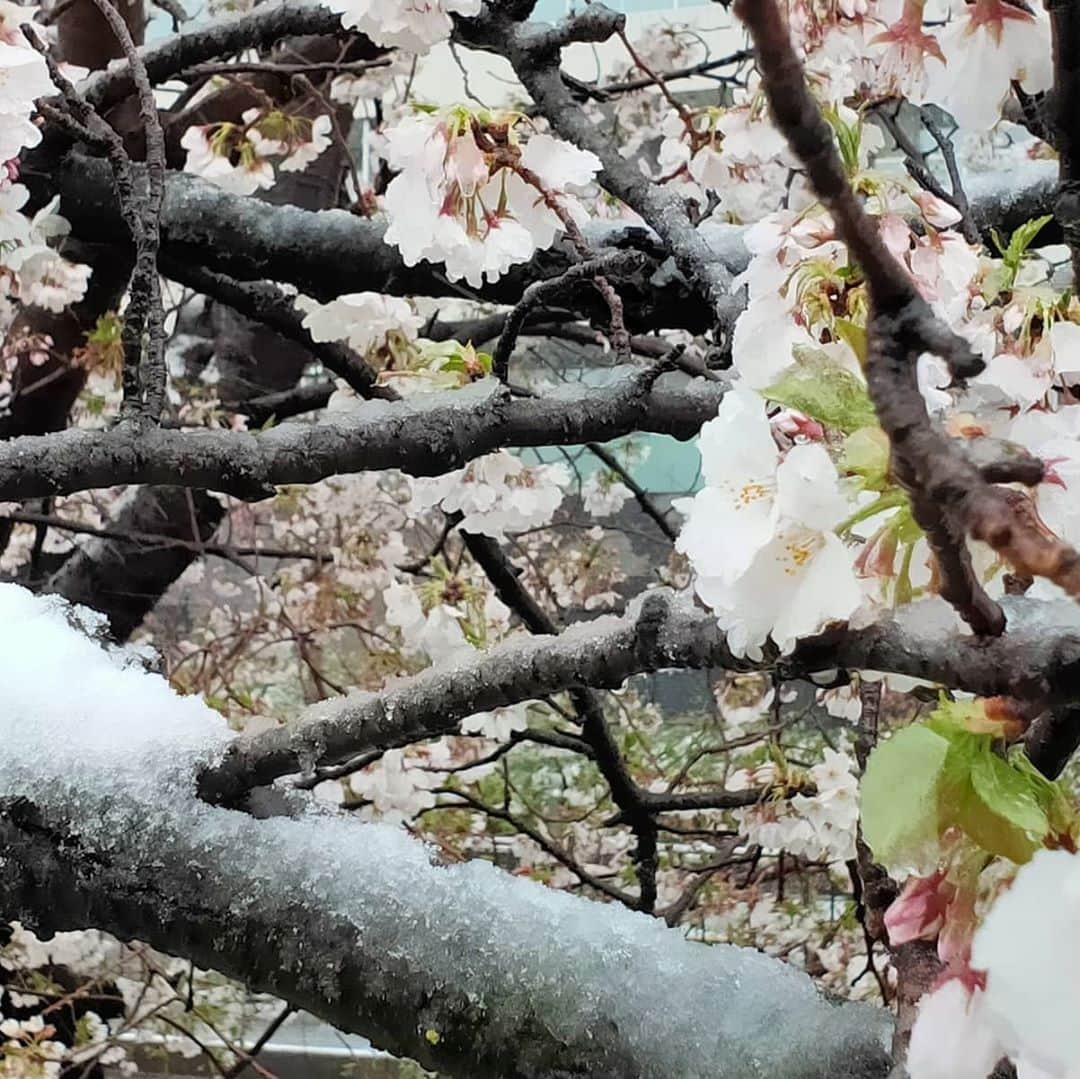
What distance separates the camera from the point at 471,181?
67 cm

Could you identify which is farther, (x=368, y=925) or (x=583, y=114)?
(x=583, y=114)

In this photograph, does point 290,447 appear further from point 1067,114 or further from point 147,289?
point 1067,114

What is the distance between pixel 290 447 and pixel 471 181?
20cm

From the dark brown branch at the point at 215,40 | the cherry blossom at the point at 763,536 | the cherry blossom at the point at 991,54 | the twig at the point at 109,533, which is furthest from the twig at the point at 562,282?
the twig at the point at 109,533

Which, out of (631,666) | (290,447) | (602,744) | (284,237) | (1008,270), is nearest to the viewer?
(631,666)

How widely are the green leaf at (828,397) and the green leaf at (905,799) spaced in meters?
0.08

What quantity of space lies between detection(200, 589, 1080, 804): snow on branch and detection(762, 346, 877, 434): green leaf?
0.18 ft

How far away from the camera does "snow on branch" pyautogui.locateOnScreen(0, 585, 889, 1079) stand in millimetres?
404

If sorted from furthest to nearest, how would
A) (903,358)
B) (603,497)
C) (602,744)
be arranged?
(603,497), (602,744), (903,358)

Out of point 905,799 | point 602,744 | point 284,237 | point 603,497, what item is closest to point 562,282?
point 905,799

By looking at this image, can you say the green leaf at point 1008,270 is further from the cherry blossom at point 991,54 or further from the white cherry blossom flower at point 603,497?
the white cherry blossom flower at point 603,497

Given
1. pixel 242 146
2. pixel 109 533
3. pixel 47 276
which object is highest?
pixel 242 146

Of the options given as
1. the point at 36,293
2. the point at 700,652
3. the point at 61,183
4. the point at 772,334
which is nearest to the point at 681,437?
the point at 772,334

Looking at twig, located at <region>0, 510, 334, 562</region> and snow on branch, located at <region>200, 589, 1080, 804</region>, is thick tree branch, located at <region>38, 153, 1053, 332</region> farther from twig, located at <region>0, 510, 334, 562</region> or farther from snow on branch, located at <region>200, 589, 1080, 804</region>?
snow on branch, located at <region>200, 589, 1080, 804</region>
